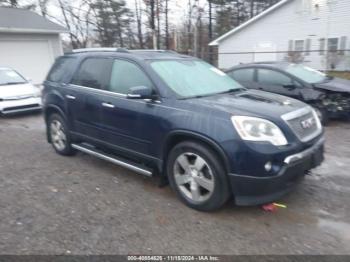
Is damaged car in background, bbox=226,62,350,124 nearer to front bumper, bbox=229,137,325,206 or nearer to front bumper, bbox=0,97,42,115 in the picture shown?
front bumper, bbox=229,137,325,206

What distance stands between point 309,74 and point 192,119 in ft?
→ 19.3

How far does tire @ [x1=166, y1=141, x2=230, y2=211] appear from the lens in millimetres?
3621

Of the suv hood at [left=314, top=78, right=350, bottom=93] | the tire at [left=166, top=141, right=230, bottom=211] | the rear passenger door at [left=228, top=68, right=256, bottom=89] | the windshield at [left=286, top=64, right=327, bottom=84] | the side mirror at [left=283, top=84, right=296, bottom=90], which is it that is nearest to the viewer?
the tire at [left=166, top=141, right=230, bottom=211]

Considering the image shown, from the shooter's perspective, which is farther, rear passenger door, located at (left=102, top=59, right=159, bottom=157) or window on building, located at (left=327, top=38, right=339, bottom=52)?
window on building, located at (left=327, top=38, right=339, bottom=52)

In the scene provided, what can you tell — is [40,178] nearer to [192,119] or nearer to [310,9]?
[192,119]

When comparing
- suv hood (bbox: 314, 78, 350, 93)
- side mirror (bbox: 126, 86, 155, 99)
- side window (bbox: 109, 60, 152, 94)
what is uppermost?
side window (bbox: 109, 60, 152, 94)

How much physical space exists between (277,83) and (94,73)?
4923 mm

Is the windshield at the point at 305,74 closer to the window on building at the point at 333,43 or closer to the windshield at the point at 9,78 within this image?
the windshield at the point at 9,78

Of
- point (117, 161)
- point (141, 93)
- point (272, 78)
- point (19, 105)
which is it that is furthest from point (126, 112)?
point (19, 105)

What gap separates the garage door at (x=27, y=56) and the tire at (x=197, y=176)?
14.7 metres

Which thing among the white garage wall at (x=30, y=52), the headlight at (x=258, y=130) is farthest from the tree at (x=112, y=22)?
the headlight at (x=258, y=130)

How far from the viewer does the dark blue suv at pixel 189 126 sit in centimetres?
347

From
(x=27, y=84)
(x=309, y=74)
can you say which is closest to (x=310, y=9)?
(x=309, y=74)

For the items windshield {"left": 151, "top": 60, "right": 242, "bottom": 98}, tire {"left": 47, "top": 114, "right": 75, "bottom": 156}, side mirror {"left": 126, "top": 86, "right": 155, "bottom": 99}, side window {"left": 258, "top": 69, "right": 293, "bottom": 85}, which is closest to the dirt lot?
tire {"left": 47, "top": 114, "right": 75, "bottom": 156}
